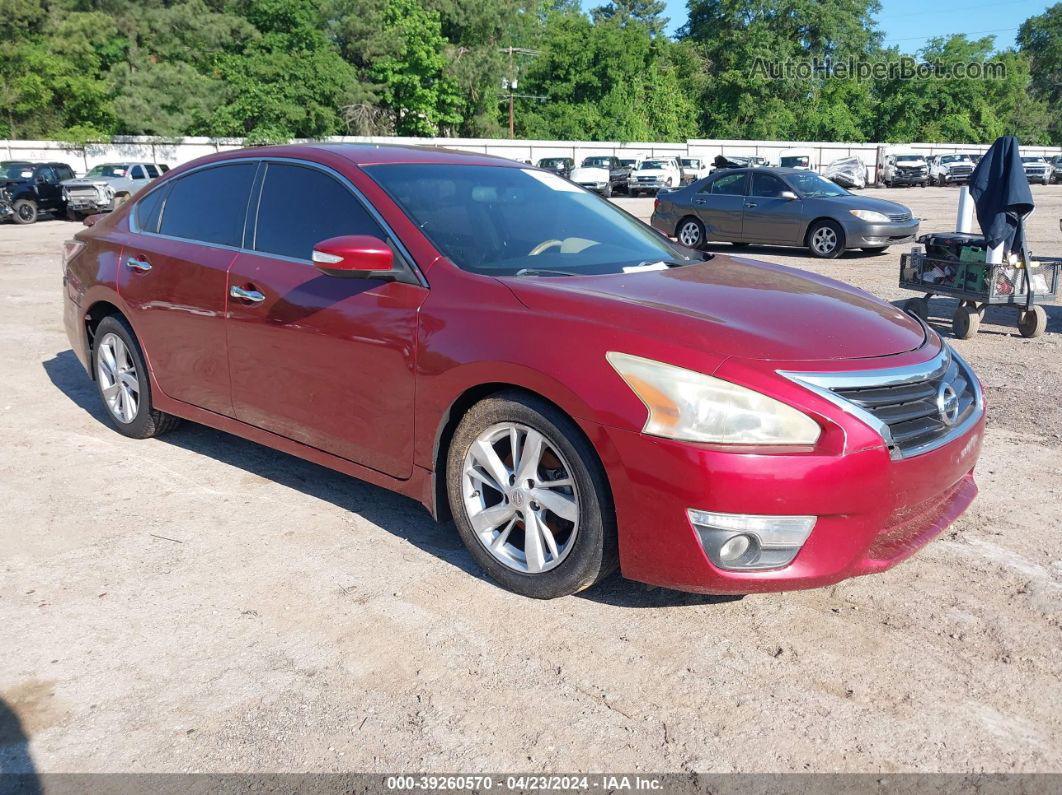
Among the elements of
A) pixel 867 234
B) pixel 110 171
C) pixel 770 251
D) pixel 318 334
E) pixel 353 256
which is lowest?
pixel 770 251

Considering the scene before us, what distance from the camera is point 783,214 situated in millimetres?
15320

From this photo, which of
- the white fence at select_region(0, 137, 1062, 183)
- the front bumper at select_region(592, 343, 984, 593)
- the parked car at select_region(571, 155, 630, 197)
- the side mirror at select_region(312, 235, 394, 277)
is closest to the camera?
the front bumper at select_region(592, 343, 984, 593)

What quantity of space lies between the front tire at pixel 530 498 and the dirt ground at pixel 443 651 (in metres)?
0.15

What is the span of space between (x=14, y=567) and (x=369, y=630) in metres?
1.57

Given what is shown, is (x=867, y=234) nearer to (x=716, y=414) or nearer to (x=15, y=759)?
(x=716, y=414)

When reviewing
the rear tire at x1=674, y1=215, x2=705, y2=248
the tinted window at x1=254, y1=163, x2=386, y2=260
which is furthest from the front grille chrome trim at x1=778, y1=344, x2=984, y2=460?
the rear tire at x1=674, y1=215, x2=705, y2=248

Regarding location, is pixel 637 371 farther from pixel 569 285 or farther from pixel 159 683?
pixel 159 683

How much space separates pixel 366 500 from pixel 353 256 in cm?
133

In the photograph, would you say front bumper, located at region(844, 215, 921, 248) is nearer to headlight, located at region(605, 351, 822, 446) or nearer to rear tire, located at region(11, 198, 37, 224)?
headlight, located at region(605, 351, 822, 446)

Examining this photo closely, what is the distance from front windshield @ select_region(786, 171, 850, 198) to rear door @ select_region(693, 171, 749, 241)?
84cm

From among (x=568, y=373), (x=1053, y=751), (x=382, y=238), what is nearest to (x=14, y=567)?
(x=382, y=238)

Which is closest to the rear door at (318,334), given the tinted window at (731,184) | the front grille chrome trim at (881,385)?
the front grille chrome trim at (881,385)

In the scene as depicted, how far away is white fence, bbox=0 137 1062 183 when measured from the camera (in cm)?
4231

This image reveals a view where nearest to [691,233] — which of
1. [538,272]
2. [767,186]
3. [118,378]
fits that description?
[767,186]
